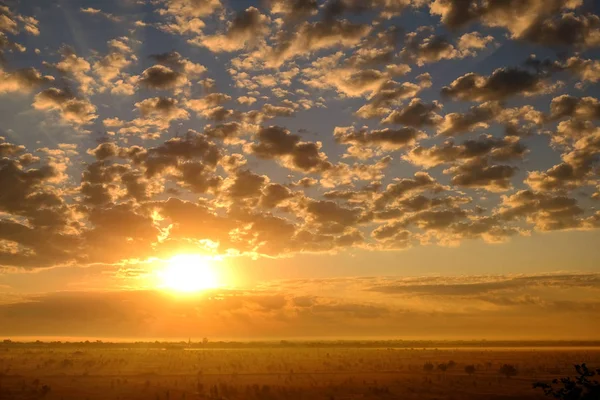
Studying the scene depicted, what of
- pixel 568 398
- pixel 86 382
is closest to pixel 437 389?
pixel 568 398

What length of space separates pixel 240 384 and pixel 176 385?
6.91 meters

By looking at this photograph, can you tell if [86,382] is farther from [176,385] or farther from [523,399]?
[523,399]

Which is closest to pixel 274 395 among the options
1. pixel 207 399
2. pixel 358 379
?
pixel 207 399

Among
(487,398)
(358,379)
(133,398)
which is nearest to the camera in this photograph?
(133,398)

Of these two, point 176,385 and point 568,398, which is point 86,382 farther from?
point 568,398

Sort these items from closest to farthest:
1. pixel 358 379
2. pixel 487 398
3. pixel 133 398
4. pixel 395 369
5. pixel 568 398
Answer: pixel 568 398
pixel 133 398
pixel 487 398
pixel 358 379
pixel 395 369

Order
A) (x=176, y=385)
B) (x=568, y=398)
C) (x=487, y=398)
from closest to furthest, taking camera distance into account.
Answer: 1. (x=568, y=398)
2. (x=487, y=398)
3. (x=176, y=385)

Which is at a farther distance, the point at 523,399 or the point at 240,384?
the point at 240,384

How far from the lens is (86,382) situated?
49844mm

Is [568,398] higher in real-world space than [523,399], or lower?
higher

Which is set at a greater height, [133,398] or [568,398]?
[568,398]

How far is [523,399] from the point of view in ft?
140

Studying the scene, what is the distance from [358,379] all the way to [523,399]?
20475 mm

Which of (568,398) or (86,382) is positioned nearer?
(568,398)
